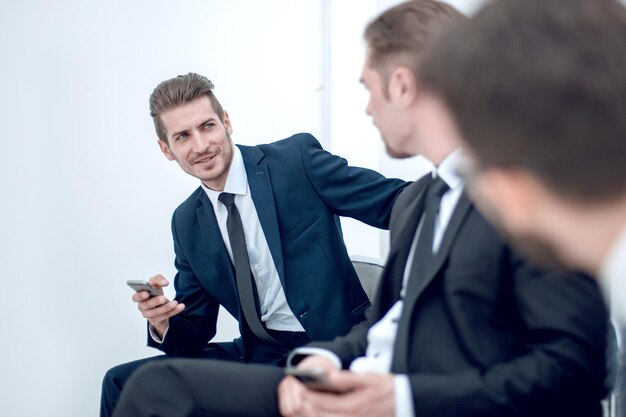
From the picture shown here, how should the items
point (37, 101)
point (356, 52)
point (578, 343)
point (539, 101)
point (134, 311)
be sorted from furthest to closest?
point (356, 52) → point (134, 311) → point (37, 101) → point (578, 343) → point (539, 101)

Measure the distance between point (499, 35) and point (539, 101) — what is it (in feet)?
0.24

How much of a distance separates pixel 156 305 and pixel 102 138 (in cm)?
103

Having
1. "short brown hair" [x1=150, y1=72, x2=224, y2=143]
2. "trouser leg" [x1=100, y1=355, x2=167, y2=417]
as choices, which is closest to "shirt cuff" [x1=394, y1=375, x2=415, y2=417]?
"trouser leg" [x1=100, y1=355, x2=167, y2=417]

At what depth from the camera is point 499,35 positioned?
0.65 meters

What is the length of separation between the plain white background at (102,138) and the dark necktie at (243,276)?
0.80 m

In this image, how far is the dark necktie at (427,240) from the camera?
134 cm

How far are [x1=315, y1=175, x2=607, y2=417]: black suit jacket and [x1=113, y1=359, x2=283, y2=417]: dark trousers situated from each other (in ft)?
0.86

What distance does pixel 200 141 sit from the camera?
2420mm

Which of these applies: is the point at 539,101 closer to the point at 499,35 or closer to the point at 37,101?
the point at 499,35

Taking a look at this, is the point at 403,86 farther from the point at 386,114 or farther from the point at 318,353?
the point at 318,353

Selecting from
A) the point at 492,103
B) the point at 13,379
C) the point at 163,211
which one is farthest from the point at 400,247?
the point at 13,379

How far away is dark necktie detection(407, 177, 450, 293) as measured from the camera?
1343 millimetres

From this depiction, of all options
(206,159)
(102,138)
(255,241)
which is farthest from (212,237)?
(102,138)

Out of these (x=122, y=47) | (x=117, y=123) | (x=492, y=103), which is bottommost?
(x=492, y=103)
